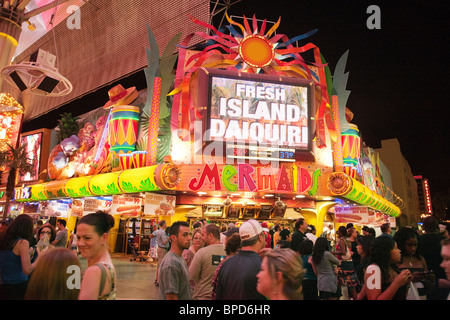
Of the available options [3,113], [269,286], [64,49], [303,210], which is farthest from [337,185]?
[64,49]

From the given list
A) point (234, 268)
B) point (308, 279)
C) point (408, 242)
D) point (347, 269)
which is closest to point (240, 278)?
point (234, 268)

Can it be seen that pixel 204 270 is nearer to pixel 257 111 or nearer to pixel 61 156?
A: pixel 257 111

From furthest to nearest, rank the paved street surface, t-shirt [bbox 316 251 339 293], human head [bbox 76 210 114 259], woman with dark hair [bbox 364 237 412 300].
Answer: the paved street surface → t-shirt [bbox 316 251 339 293] → woman with dark hair [bbox 364 237 412 300] → human head [bbox 76 210 114 259]

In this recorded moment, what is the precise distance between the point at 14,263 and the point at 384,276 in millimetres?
4804

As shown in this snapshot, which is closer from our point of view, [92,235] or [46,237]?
[92,235]

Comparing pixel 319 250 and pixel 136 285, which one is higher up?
pixel 319 250

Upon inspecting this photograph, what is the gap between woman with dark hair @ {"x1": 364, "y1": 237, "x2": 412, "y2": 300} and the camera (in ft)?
11.4

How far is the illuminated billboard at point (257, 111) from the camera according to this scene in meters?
15.9

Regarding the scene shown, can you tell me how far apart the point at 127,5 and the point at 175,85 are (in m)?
14.1

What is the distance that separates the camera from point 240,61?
1728 centimetres

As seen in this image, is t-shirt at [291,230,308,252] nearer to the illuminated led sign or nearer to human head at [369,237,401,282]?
human head at [369,237,401,282]

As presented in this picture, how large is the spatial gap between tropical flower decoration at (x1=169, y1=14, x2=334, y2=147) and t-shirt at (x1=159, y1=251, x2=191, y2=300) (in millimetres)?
12447

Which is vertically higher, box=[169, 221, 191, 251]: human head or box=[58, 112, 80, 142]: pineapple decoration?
box=[58, 112, 80, 142]: pineapple decoration

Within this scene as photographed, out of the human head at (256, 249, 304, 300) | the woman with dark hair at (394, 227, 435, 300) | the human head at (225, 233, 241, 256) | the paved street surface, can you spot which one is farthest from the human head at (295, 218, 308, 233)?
the human head at (256, 249, 304, 300)
